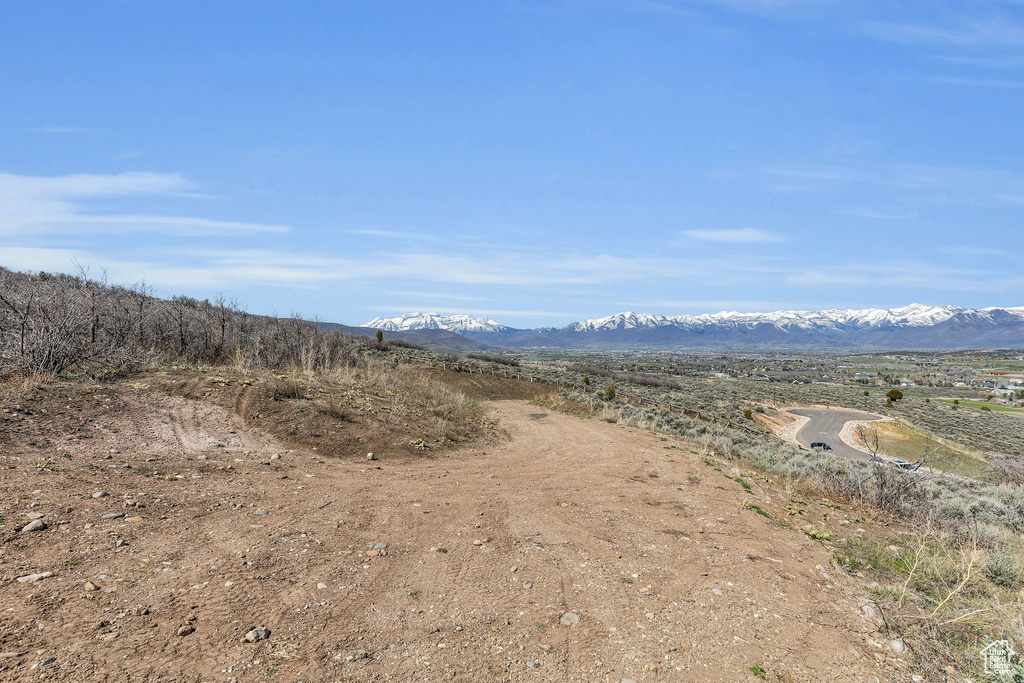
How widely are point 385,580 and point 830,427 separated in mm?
64716

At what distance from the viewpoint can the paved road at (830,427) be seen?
4360cm

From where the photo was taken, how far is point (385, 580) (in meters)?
5.86

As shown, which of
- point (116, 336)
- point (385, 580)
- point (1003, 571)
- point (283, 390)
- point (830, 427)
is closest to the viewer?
point (385, 580)

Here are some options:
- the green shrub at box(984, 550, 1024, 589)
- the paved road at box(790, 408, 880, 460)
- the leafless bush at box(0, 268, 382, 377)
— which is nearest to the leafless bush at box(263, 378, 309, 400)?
the leafless bush at box(0, 268, 382, 377)

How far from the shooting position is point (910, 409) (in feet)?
234

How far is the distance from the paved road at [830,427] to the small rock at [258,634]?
42.6 metres

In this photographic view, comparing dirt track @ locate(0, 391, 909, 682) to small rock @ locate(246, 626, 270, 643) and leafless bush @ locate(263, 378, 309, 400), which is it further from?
leafless bush @ locate(263, 378, 309, 400)

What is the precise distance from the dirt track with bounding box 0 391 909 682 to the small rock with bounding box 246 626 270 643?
0.08 meters

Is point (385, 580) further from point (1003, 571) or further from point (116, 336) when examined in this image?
point (116, 336)

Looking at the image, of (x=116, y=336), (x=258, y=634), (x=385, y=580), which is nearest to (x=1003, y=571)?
(x=385, y=580)

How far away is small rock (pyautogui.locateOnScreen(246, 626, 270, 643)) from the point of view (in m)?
4.47

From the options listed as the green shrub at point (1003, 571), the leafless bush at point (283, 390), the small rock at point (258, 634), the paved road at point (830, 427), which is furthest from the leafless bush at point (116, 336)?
the paved road at point (830, 427)

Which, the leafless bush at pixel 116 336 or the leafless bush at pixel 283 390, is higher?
the leafless bush at pixel 116 336

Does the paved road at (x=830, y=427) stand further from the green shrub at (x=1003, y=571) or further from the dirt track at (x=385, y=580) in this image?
the dirt track at (x=385, y=580)
